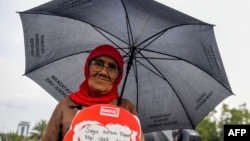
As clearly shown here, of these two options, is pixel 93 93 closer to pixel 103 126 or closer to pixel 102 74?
pixel 102 74

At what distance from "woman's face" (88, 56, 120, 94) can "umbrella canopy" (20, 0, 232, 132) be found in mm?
468

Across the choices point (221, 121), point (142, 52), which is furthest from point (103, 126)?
point (221, 121)

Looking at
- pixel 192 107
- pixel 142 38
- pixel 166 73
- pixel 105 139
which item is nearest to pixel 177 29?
pixel 142 38

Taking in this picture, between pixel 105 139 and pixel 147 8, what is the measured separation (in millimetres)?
1184

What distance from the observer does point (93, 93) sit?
8.68 feet

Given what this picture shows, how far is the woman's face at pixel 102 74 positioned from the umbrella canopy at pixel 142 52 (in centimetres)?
47

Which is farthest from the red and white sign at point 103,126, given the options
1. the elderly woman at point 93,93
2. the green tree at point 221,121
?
the green tree at point 221,121

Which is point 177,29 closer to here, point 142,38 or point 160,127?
point 142,38

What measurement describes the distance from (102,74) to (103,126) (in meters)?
0.52

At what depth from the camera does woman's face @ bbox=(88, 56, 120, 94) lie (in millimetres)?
2619

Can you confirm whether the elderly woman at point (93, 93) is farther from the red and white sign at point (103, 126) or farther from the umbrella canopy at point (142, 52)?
the umbrella canopy at point (142, 52)

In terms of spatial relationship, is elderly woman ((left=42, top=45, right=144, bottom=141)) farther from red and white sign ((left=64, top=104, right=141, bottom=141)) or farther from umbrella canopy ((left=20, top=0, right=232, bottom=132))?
umbrella canopy ((left=20, top=0, right=232, bottom=132))

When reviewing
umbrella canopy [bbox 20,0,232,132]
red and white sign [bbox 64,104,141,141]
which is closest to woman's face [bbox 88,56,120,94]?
red and white sign [bbox 64,104,141,141]

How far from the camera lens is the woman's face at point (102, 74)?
2.62m
